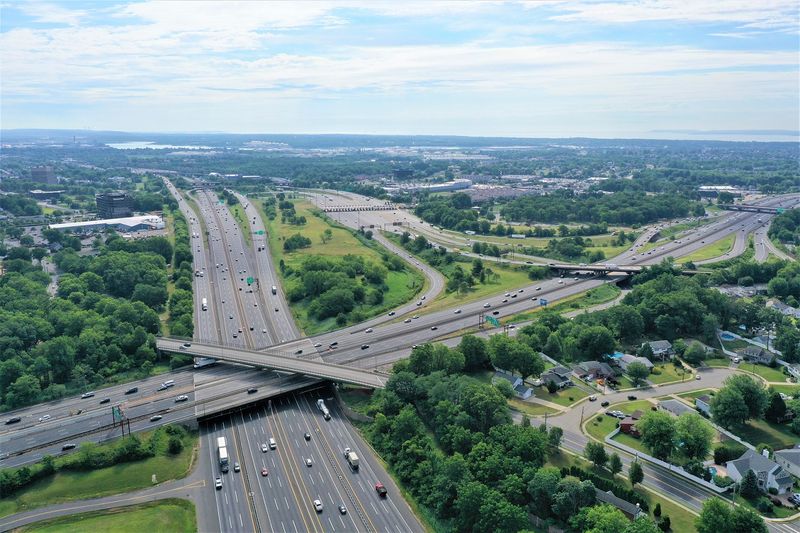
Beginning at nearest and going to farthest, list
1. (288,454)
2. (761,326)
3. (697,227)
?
(288,454) < (761,326) < (697,227)

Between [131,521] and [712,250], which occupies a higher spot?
[712,250]

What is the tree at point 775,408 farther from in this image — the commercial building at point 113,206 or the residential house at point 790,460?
the commercial building at point 113,206

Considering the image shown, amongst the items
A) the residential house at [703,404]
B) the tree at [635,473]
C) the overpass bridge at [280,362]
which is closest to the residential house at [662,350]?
the residential house at [703,404]

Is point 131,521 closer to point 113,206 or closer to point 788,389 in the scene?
point 788,389

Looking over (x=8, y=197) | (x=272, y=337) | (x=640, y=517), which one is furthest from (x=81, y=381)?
(x=8, y=197)

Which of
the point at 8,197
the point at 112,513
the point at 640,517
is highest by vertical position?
the point at 8,197

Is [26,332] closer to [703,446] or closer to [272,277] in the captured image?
[272,277]

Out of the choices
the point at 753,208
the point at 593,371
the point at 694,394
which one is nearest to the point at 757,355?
the point at 694,394
